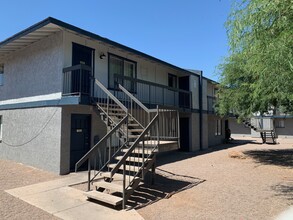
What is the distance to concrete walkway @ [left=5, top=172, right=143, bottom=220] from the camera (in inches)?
215

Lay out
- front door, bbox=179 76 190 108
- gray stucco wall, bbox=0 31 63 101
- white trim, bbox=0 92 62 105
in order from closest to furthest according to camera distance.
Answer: white trim, bbox=0 92 62 105 → gray stucco wall, bbox=0 31 63 101 → front door, bbox=179 76 190 108

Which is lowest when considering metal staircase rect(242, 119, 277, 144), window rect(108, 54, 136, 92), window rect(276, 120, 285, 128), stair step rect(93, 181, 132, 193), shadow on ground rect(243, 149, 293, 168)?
shadow on ground rect(243, 149, 293, 168)

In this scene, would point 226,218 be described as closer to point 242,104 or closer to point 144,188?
point 144,188

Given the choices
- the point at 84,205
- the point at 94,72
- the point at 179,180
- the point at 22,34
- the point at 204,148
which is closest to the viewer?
the point at 84,205

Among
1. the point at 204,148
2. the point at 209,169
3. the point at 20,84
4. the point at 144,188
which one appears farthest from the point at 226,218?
the point at 204,148

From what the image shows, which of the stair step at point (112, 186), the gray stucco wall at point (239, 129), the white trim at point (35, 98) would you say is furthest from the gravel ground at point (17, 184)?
the gray stucco wall at point (239, 129)

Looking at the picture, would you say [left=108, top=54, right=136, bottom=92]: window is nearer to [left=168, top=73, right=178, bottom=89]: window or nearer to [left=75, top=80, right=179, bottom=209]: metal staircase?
[left=75, top=80, right=179, bottom=209]: metal staircase

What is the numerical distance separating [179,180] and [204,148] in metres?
10.8

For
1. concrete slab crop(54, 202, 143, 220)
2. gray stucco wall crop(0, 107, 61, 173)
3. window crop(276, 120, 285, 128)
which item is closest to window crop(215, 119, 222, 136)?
window crop(276, 120, 285, 128)

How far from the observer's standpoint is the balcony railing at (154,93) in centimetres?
1266

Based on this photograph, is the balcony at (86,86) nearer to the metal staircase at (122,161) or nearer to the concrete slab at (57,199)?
the metal staircase at (122,161)

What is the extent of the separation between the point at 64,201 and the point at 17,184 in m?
2.80

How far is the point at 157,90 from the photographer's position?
1548 centimetres

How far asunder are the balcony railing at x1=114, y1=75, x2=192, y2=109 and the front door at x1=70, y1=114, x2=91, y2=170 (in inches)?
89.2
